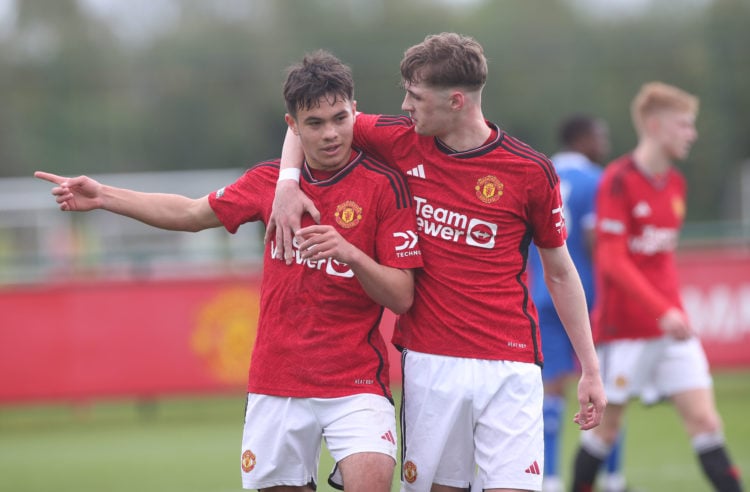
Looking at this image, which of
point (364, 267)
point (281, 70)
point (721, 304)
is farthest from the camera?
point (281, 70)

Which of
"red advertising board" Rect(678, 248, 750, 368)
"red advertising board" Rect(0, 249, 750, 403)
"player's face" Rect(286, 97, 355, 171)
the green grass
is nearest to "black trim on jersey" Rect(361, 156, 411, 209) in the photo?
"player's face" Rect(286, 97, 355, 171)

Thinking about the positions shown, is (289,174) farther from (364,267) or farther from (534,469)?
(534,469)

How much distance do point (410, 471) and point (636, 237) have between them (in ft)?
8.66

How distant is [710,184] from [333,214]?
23796mm

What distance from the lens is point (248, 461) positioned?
4328 millimetres

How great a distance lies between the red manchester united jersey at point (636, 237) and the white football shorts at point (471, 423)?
7.01ft

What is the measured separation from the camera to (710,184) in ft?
87.0

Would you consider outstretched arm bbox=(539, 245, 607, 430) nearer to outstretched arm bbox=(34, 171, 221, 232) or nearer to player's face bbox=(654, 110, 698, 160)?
outstretched arm bbox=(34, 171, 221, 232)

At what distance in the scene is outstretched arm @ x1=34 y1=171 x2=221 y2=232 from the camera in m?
4.41

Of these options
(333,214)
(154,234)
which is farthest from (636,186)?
(154,234)

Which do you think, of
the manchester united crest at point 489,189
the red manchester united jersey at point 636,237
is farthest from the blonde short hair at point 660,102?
the manchester united crest at point 489,189

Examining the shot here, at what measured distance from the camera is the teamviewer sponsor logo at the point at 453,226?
14.1 feet

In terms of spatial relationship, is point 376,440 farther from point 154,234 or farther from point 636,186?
point 154,234

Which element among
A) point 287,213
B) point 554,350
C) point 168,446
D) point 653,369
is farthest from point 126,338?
point 287,213
